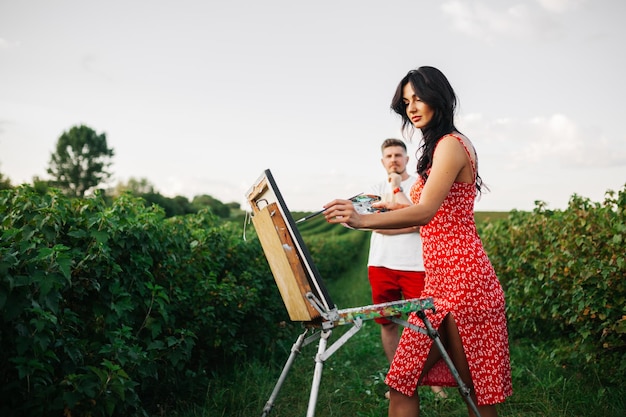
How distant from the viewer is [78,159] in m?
76.6

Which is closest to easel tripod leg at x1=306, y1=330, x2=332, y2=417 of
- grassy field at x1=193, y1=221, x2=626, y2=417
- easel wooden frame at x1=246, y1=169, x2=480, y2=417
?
easel wooden frame at x1=246, y1=169, x2=480, y2=417

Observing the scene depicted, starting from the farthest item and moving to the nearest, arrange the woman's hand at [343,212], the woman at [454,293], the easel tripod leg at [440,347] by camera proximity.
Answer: the woman at [454,293], the easel tripod leg at [440,347], the woman's hand at [343,212]

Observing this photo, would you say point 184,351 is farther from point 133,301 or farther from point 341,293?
point 341,293

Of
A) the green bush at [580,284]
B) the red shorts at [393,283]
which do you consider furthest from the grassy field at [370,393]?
the red shorts at [393,283]

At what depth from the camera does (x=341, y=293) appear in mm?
12047

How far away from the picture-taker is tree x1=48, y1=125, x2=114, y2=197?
7600 centimetres

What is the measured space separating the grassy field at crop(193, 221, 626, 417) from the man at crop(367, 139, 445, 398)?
0.47m

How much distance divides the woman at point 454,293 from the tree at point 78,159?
260ft

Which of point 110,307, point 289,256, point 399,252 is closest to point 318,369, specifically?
point 289,256

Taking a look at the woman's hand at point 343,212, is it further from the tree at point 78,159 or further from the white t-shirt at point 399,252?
the tree at point 78,159

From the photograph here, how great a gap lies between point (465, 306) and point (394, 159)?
2268 mm

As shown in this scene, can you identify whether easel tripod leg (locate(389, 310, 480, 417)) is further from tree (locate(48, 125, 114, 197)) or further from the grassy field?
tree (locate(48, 125, 114, 197))

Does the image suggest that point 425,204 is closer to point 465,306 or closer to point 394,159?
point 465,306

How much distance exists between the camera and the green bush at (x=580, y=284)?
13.7ft
